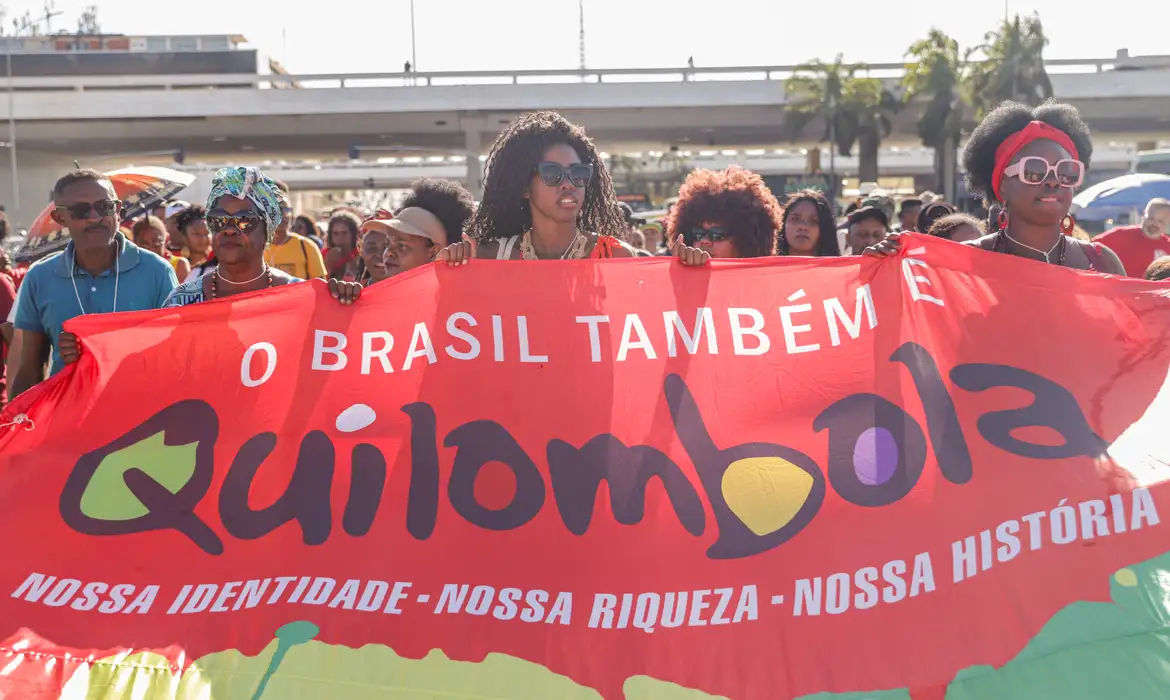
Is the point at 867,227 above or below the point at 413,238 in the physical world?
below

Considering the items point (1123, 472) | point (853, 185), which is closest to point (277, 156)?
point (853, 185)

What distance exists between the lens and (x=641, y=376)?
3.59m

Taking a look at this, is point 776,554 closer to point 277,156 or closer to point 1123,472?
point 1123,472

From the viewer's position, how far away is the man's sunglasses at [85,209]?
176 inches

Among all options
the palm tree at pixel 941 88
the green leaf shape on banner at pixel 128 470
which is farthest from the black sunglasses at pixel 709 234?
the palm tree at pixel 941 88

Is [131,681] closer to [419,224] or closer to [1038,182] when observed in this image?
[419,224]

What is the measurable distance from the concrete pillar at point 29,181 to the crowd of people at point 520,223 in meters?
51.1

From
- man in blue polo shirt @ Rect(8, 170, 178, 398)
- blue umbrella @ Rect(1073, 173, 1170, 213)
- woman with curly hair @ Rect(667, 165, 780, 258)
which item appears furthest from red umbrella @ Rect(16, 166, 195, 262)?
blue umbrella @ Rect(1073, 173, 1170, 213)

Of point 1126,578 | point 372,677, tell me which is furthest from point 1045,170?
point 372,677

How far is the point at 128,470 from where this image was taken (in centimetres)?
367

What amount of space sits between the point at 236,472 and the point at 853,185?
66397 mm

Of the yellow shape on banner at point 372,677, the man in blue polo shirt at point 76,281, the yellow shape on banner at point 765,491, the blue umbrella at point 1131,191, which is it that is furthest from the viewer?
the blue umbrella at point 1131,191

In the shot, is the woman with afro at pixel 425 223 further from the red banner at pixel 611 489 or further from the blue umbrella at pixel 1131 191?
the blue umbrella at pixel 1131 191

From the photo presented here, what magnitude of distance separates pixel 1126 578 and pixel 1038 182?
1.41m
